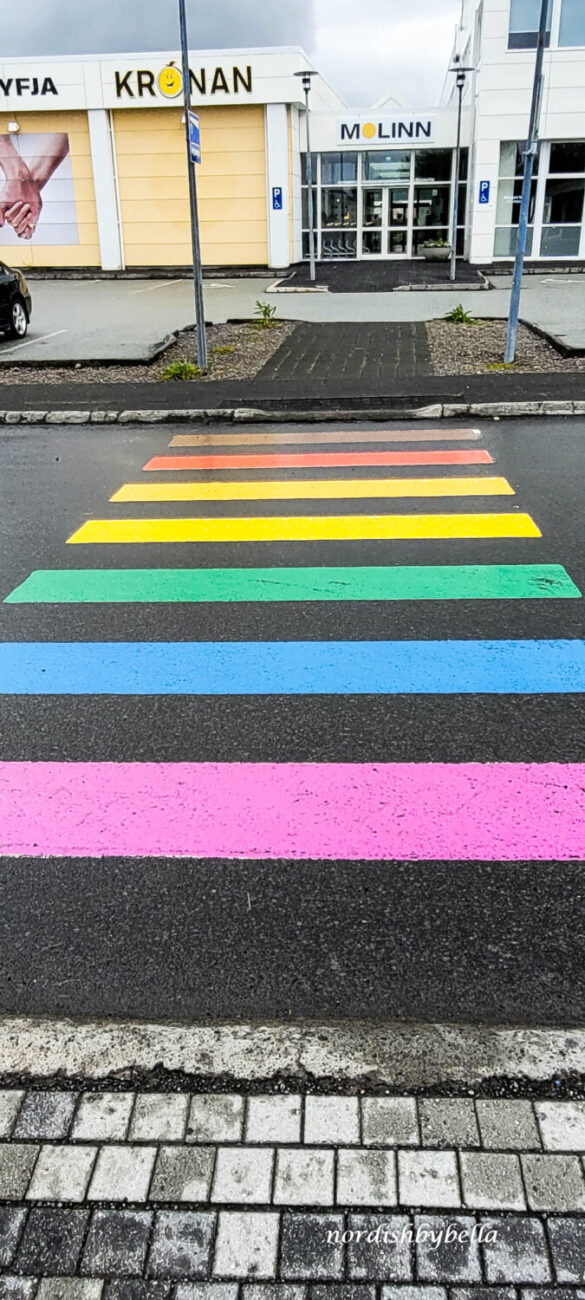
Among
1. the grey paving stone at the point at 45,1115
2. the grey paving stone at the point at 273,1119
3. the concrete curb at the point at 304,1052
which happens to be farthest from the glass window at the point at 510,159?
the grey paving stone at the point at 45,1115

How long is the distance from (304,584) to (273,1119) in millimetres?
4039

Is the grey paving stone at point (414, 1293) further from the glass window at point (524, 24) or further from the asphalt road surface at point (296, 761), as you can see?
the glass window at point (524, 24)

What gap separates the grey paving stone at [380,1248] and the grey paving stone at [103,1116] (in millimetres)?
620

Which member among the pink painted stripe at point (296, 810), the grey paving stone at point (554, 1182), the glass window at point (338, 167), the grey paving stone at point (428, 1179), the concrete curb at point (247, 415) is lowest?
the concrete curb at point (247, 415)

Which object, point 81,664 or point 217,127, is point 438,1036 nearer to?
point 81,664

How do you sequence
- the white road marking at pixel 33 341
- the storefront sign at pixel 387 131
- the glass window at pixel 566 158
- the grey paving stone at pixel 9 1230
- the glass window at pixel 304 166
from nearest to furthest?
the grey paving stone at pixel 9 1230 → the white road marking at pixel 33 341 → the glass window at pixel 566 158 → the storefront sign at pixel 387 131 → the glass window at pixel 304 166

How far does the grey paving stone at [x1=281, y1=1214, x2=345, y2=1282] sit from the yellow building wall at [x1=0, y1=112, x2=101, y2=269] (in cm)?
3257

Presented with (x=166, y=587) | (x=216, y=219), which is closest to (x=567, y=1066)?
(x=166, y=587)

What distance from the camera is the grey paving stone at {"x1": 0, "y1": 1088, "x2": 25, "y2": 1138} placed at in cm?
238

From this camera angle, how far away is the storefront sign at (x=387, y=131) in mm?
30234

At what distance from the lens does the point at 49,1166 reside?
2.28 meters

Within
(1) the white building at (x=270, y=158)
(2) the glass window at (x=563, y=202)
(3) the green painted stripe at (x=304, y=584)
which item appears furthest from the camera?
(2) the glass window at (x=563, y=202)

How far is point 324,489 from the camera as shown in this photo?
8352mm

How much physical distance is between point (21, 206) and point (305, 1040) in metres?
32.9
